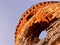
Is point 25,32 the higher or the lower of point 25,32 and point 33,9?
the lower

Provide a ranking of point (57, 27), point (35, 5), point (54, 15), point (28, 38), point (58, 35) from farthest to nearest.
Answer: point (35, 5), point (28, 38), point (54, 15), point (57, 27), point (58, 35)

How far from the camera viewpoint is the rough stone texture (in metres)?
25.2

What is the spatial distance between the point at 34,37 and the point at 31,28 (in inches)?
33.9

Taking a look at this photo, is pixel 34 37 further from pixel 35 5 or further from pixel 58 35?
pixel 58 35

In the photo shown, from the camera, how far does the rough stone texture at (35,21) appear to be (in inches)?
Result: 994

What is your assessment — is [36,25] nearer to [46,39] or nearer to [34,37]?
[34,37]

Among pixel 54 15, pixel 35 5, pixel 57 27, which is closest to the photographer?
pixel 57 27

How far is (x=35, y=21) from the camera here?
2648 cm

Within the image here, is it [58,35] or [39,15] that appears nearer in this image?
[58,35]

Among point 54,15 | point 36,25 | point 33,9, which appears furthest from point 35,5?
point 54,15

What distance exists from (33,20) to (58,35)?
24.2 feet

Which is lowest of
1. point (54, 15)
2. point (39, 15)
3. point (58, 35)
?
point (58, 35)

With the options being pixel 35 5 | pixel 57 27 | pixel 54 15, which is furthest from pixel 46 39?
pixel 35 5

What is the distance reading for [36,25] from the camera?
1054 inches
